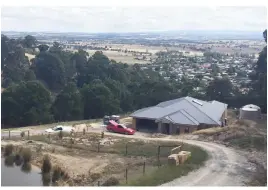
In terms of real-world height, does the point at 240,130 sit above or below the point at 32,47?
below

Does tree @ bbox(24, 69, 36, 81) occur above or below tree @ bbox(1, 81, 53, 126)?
above

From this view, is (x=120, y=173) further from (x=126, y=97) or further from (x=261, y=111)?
(x=126, y=97)

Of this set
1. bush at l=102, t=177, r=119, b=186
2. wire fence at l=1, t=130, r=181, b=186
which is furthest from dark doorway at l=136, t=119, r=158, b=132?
bush at l=102, t=177, r=119, b=186

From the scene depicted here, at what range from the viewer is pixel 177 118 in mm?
19438

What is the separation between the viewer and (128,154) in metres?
14.7

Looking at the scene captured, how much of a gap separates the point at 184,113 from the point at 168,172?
826 cm

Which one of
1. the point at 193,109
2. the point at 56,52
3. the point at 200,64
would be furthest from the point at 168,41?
the point at 193,109

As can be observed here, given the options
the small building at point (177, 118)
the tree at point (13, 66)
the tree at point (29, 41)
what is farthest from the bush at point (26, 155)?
the tree at point (29, 41)

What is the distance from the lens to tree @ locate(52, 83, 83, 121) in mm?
26781

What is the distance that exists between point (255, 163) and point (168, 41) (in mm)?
85866

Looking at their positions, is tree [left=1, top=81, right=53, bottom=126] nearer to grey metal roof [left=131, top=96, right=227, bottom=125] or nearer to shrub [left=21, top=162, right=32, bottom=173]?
grey metal roof [left=131, top=96, right=227, bottom=125]

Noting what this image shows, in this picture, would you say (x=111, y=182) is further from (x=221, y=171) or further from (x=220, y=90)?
(x=220, y=90)

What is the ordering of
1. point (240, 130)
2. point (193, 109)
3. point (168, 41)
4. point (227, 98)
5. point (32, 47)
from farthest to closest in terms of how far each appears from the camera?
point (168, 41)
point (32, 47)
point (227, 98)
point (193, 109)
point (240, 130)

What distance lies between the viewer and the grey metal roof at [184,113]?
19.5 metres
